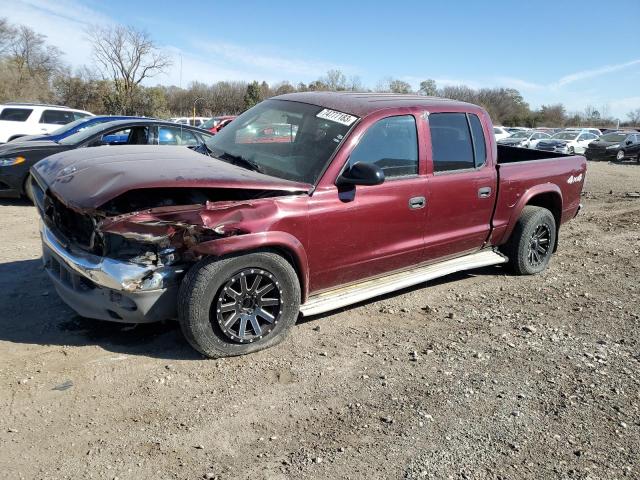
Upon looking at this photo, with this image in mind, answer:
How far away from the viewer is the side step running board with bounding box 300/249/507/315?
3.99 m

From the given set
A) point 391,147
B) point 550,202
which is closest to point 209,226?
point 391,147

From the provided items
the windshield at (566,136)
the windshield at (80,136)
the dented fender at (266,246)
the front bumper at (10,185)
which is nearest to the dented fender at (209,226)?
the dented fender at (266,246)

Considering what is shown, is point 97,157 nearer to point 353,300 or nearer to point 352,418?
point 353,300

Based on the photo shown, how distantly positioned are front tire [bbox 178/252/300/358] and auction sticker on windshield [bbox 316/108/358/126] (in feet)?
→ 4.17

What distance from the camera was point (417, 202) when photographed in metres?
4.39

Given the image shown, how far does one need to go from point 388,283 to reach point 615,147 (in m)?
25.2

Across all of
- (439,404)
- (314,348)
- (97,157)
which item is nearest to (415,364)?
(439,404)

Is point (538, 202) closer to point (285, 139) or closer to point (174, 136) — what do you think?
point (285, 139)

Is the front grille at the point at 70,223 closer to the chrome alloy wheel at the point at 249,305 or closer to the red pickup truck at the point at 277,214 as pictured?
the red pickup truck at the point at 277,214

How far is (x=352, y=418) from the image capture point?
3033 millimetres

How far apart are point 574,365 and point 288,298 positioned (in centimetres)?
218

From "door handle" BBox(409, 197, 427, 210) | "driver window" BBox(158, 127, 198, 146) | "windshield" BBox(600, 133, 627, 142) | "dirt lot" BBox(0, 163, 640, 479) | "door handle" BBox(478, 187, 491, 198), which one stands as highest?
"windshield" BBox(600, 133, 627, 142)

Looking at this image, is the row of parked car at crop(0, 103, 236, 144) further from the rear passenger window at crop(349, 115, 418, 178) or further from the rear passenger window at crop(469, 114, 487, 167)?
the rear passenger window at crop(349, 115, 418, 178)

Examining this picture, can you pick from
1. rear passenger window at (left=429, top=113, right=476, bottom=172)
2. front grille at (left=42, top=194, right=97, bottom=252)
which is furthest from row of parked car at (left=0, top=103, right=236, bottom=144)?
front grille at (left=42, top=194, right=97, bottom=252)
